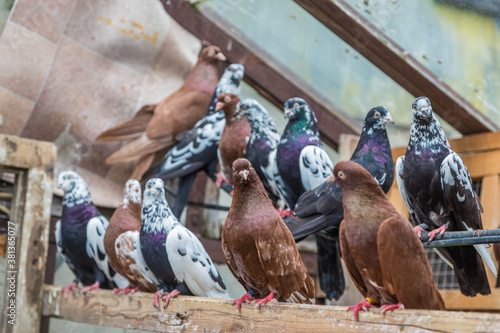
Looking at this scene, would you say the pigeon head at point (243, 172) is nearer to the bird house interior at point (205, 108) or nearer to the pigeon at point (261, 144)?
the bird house interior at point (205, 108)

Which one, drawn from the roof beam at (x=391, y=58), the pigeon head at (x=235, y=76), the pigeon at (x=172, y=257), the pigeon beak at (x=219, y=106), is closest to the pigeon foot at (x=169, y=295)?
the pigeon at (x=172, y=257)

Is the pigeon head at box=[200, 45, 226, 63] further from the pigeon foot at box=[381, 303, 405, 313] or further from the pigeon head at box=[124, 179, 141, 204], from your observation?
the pigeon foot at box=[381, 303, 405, 313]

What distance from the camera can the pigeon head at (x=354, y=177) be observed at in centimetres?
139

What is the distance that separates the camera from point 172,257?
1979 millimetres

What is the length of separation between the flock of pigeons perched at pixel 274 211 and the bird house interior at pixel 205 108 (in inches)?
1.0

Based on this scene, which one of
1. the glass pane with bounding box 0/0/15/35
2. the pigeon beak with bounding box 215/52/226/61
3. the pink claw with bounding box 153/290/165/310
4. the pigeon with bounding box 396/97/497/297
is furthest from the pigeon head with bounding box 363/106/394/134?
the glass pane with bounding box 0/0/15/35

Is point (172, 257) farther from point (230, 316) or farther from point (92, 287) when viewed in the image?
point (92, 287)

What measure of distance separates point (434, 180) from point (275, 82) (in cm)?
150

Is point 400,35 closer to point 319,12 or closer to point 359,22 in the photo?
point 359,22

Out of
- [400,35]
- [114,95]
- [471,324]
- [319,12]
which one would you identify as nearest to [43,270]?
[114,95]

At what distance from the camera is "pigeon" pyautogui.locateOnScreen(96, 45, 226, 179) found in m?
2.77

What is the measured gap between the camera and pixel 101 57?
3.14m

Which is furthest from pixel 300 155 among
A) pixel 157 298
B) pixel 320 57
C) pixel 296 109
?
pixel 320 57

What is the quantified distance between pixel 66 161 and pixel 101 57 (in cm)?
54
